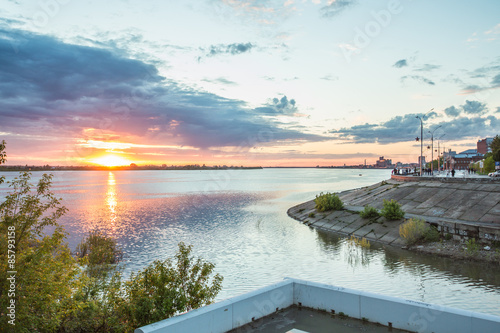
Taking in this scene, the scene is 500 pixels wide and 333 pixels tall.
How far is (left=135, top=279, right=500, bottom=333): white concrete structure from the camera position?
29.1 ft

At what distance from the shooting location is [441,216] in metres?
35.2

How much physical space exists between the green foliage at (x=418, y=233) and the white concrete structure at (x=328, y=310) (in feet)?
68.8

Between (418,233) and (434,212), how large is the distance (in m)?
9.08

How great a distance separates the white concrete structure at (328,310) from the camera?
8.88 metres

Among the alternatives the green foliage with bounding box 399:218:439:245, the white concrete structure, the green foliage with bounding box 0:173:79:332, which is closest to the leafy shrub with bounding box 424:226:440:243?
the green foliage with bounding box 399:218:439:245

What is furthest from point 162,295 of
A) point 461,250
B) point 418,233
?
point 418,233

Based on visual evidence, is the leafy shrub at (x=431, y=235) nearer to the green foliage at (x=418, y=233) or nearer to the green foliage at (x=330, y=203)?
the green foliage at (x=418, y=233)

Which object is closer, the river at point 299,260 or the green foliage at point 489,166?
the river at point 299,260

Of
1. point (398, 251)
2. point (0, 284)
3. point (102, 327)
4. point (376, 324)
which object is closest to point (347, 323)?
point (376, 324)

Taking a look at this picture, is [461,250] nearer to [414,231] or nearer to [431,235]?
[431,235]

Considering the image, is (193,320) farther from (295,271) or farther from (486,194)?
(486,194)

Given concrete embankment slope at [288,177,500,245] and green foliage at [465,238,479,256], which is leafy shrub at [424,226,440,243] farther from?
green foliage at [465,238,479,256]

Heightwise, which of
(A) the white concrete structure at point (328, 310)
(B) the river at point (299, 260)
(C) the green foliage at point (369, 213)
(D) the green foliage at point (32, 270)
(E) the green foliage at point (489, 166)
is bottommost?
(B) the river at point (299, 260)

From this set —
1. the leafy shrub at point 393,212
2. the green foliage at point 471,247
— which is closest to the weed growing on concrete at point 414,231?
the green foliage at point 471,247
